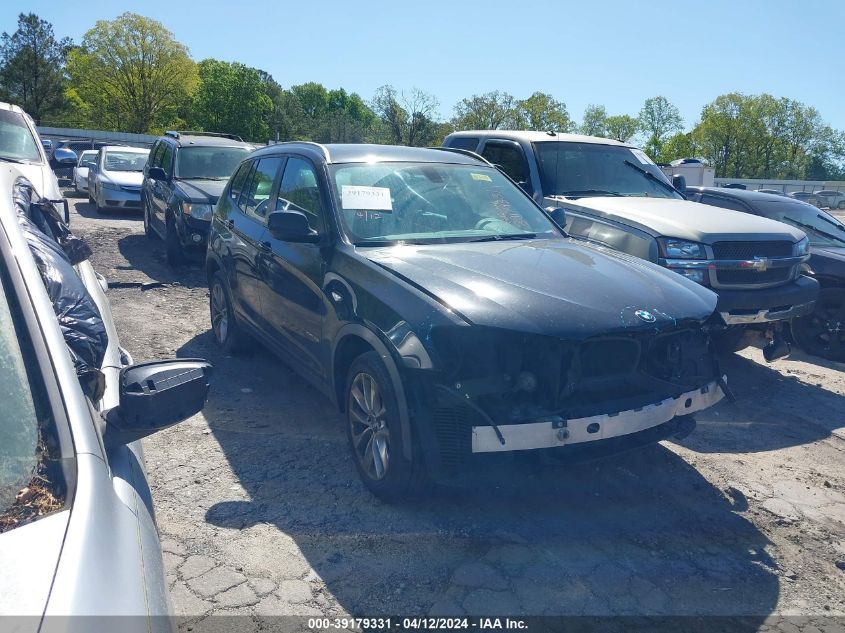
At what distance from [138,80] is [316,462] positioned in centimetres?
7029

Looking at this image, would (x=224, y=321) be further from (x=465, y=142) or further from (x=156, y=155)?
(x=156, y=155)

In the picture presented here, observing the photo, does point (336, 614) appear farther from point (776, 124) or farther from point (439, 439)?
point (776, 124)

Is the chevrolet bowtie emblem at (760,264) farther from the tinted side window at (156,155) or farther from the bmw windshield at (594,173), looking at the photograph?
the tinted side window at (156,155)

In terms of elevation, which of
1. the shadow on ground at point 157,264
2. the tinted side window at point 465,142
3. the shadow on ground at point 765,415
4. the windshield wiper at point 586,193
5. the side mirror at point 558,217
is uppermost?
the tinted side window at point 465,142

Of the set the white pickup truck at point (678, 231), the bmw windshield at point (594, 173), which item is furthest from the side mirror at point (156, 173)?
the bmw windshield at point (594, 173)

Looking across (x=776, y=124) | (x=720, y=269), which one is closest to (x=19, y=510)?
(x=720, y=269)

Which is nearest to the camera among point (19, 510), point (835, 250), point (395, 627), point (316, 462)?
point (19, 510)

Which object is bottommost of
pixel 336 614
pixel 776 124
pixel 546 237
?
pixel 336 614

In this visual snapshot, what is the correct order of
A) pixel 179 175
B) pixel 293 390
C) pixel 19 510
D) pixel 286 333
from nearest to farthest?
pixel 19 510 < pixel 286 333 < pixel 293 390 < pixel 179 175

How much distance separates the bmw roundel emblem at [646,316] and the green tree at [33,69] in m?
76.1

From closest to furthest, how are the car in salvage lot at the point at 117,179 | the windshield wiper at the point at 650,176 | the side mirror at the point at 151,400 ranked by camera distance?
the side mirror at the point at 151,400 < the windshield wiper at the point at 650,176 < the car in salvage lot at the point at 117,179

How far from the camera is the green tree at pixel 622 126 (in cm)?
9025

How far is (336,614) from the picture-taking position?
9.74 feet

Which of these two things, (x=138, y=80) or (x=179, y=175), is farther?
(x=138, y=80)
